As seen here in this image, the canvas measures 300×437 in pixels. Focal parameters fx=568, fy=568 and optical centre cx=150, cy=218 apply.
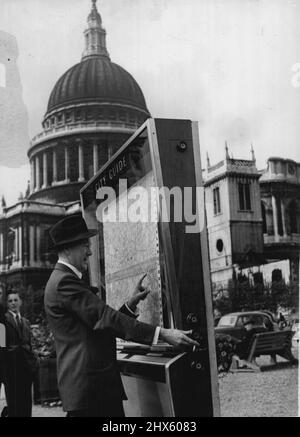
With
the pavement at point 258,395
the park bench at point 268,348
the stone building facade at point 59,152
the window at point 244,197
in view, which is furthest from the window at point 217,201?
the pavement at point 258,395

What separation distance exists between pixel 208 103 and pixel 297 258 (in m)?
1.45

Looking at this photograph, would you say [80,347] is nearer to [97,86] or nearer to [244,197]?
[244,197]

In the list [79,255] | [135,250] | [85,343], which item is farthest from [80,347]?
[135,250]

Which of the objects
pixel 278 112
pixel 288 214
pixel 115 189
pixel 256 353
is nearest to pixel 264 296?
pixel 256 353

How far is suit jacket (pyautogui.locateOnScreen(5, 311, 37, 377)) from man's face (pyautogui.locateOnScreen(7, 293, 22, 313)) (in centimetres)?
31

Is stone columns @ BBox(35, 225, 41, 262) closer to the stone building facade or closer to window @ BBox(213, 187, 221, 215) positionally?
the stone building facade

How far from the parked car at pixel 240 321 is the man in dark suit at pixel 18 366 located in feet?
5.75

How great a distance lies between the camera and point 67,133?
6.89 m

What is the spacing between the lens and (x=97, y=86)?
17.3 feet

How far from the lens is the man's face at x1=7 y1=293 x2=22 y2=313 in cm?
395

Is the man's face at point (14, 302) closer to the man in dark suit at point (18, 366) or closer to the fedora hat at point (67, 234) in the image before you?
the man in dark suit at point (18, 366)

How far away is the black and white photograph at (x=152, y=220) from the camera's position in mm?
2197

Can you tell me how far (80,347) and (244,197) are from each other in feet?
9.60

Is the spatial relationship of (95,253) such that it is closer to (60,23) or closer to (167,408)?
(167,408)
